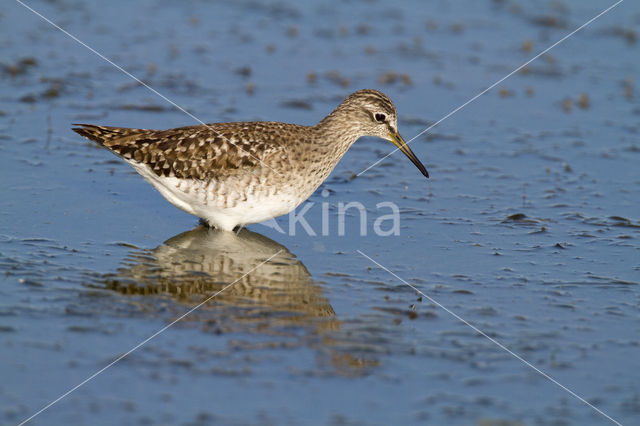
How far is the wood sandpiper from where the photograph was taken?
8.77 meters

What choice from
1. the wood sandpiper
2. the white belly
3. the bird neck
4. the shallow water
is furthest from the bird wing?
the shallow water

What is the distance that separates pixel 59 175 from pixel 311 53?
6.46 m

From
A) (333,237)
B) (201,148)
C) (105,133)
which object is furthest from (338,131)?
(105,133)

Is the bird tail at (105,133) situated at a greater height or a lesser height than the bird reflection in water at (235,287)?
greater

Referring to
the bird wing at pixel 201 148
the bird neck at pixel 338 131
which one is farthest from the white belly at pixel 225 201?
the bird neck at pixel 338 131

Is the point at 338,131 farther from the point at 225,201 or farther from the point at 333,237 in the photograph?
the point at 225,201

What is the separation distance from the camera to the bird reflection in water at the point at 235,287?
6785 millimetres

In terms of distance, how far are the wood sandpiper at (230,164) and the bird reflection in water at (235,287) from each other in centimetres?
41

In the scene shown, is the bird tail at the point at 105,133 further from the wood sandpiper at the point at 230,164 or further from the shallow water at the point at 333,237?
the shallow water at the point at 333,237

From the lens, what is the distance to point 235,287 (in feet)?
25.0

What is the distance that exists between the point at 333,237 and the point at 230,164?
1398 mm

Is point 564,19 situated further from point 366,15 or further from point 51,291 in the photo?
point 51,291

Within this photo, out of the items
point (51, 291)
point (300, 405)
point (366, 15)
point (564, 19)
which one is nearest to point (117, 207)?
point (51, 291)

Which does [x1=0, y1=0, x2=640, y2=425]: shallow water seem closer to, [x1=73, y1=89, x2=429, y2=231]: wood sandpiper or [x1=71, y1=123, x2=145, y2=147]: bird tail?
[x1=73, y1=89, x2=429, y2=231]: wood sandpiper
